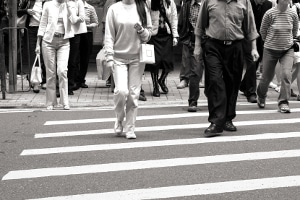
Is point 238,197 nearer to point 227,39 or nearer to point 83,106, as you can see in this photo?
point 227,39

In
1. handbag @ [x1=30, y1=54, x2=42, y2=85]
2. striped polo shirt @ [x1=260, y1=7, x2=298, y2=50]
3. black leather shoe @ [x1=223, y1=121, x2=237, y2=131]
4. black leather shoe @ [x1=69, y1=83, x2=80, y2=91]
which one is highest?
striped polo shirt @ [x1=260, y1=7, x2=298, y2=50]

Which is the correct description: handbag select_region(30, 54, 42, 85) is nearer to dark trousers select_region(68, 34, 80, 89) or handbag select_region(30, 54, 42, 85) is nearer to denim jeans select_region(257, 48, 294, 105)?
dark trousers select_region(68, 34, 80, 89)

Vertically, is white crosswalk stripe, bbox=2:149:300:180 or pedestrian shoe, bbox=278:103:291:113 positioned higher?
white crosswalk stripe, bbox=2:149:300:180

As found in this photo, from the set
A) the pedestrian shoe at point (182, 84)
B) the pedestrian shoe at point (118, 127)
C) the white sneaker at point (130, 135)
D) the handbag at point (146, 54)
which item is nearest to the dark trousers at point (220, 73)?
the handbag at point (146, 54)

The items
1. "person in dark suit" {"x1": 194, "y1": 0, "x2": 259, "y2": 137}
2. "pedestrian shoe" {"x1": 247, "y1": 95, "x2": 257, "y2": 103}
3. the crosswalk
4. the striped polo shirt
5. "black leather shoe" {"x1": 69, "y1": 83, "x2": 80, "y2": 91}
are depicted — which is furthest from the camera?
"black leather shoe" {"x1": 69, "y1": 83, "x2": 80, "y2": 91}

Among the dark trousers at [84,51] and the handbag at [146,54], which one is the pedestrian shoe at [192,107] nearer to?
the handbag at [146,54]

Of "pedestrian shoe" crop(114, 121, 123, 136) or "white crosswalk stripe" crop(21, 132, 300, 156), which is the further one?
"pedestrian shoe" crop(114, 121, 123, 136)

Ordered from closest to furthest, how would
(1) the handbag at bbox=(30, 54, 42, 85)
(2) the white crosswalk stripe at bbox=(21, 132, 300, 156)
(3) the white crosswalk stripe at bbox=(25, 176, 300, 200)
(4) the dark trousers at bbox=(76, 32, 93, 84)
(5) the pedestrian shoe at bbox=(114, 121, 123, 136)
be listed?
(3) the white crosswalk stripe at bbox=(25, 176, 300, 200), (2) the white crosswalk stripe at bbox=(21, 132, 300, 156), (5) the pedestrian shoe at bbox=(114, 121, 123, 136), (1) the handbag at bbox=(30, 54, 42, 85), (4) the dark trousers at bbox=(76, 32, 93, 84)

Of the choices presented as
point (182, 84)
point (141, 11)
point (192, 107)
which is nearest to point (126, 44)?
point (141, 11)

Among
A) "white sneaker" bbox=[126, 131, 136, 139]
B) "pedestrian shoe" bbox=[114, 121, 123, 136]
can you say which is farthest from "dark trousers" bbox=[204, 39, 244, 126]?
"pedestrian shoe" bbox=[114, 121, 123, 136]

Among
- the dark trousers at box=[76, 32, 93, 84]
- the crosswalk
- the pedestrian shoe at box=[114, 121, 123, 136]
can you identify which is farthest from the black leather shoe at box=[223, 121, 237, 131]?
the dark trousers at box=[76, 32, 93, 84]

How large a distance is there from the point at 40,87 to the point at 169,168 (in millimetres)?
7729

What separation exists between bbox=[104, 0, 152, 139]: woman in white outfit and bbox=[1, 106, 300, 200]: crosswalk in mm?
641

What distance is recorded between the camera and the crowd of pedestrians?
33.5 ft
